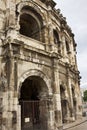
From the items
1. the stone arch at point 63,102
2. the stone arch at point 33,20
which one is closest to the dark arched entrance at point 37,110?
the stone arch at point 63,102

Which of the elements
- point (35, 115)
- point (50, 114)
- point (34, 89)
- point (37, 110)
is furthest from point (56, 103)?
point (34, 89)

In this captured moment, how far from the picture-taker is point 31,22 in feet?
44.4

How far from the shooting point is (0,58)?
9.92m

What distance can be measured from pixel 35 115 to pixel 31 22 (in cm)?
621

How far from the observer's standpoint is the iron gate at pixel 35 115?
1131 centimetres

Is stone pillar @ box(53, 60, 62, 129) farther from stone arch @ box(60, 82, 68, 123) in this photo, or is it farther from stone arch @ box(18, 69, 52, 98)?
stone arch @ box(60, 82, 68, 123)

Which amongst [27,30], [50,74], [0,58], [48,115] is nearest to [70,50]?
[27,30]

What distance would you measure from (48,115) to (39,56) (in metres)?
3.45

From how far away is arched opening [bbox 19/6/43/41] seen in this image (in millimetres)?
12684

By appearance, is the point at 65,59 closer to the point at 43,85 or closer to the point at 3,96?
the point at 43,85

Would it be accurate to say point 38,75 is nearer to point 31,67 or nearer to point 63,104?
point 31,67

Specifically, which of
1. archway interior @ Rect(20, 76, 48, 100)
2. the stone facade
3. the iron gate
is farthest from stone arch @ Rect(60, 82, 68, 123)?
the iron gate

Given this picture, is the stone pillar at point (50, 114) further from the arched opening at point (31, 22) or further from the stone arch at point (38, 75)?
the arched opening at point (31, 22)

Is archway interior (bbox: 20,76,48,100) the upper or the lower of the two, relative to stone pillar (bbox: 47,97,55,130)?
upper
